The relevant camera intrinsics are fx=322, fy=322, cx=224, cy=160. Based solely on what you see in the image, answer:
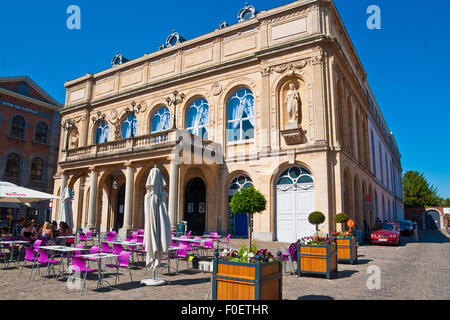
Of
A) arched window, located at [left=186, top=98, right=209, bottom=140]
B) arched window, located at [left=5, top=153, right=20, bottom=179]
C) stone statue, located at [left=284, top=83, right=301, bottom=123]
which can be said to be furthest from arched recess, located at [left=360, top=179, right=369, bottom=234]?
arched window, located at [left=5, top=153, right=20, bottom=179]

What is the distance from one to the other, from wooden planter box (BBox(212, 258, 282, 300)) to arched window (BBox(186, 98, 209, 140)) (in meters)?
18.9

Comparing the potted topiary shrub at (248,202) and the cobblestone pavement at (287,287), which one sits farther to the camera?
the potted topiary shrub at (248,202)

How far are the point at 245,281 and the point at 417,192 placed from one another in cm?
7729

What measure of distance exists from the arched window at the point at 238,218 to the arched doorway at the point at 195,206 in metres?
2.17

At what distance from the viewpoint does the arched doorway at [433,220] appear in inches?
2474

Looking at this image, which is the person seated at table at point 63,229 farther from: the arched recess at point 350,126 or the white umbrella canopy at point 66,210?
the arched recess at point 350,126

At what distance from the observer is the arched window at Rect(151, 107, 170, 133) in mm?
26828

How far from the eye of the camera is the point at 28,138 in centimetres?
3822

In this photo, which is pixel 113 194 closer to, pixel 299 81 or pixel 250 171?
pixel 250 171

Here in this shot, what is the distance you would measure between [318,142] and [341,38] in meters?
10.3

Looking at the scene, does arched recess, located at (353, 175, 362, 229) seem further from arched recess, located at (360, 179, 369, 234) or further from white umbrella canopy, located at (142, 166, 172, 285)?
white umbrella canopy, located at (142, 166, 172, 285)

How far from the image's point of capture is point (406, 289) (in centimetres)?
769

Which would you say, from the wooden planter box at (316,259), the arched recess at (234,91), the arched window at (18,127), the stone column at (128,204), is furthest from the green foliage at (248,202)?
the arched window at (18,127)
